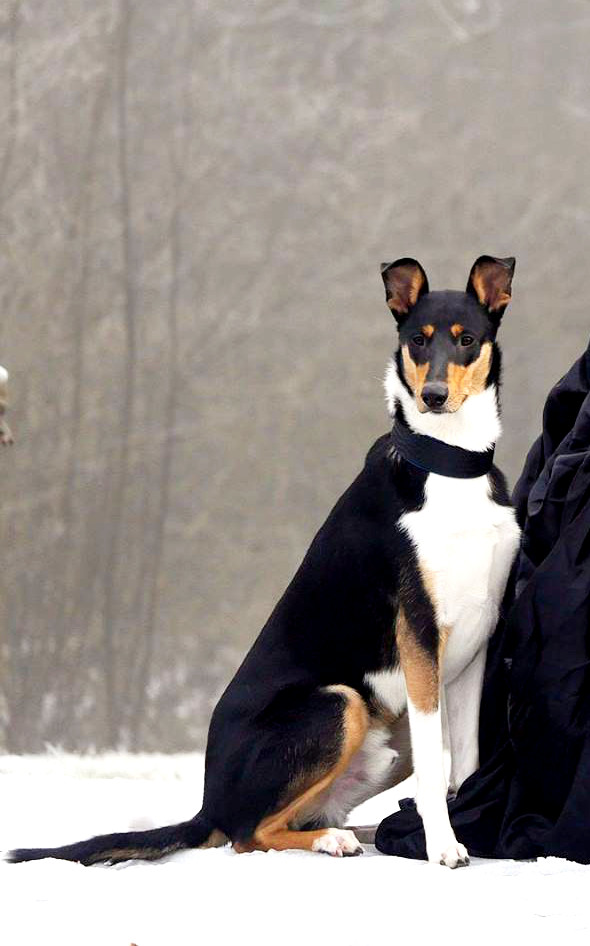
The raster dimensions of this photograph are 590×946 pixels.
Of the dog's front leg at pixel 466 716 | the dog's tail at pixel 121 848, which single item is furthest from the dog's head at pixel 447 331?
the dog's tail at pixel 121 848

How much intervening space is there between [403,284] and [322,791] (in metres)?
0.95

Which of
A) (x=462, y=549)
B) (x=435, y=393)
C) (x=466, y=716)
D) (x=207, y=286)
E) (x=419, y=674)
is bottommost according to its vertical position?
(x=466, y=716)

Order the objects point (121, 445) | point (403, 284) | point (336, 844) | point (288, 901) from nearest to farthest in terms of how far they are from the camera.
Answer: point (288, 901)
point (336, 844)
point (403, 284)
point (121, 445)

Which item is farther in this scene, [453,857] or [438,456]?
[438,456]

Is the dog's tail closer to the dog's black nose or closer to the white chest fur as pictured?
the white chest fur

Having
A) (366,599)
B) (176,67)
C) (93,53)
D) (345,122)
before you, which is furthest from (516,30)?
(366,599)

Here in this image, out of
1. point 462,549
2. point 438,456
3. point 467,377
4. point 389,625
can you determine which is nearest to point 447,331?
point 467,377

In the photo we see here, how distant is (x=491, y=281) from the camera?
7.96 ft

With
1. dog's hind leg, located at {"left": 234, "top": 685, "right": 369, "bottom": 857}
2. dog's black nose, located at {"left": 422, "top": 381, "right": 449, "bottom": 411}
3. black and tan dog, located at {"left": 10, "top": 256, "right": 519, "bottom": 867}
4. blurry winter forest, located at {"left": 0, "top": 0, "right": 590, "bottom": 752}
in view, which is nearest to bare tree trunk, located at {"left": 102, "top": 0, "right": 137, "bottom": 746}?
blurry winter forest, located at {"left": 0, "top": 0, "right": 590, "bottom": 752}

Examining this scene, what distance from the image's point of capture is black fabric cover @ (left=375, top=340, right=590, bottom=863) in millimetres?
2355

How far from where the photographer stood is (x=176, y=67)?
271 inches

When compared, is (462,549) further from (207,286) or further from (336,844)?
(207,286)

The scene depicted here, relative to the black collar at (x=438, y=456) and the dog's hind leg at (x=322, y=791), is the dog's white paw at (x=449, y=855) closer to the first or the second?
the dog's hind leg at (x=322, y=791)

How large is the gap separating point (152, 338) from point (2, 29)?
5.98 feet
